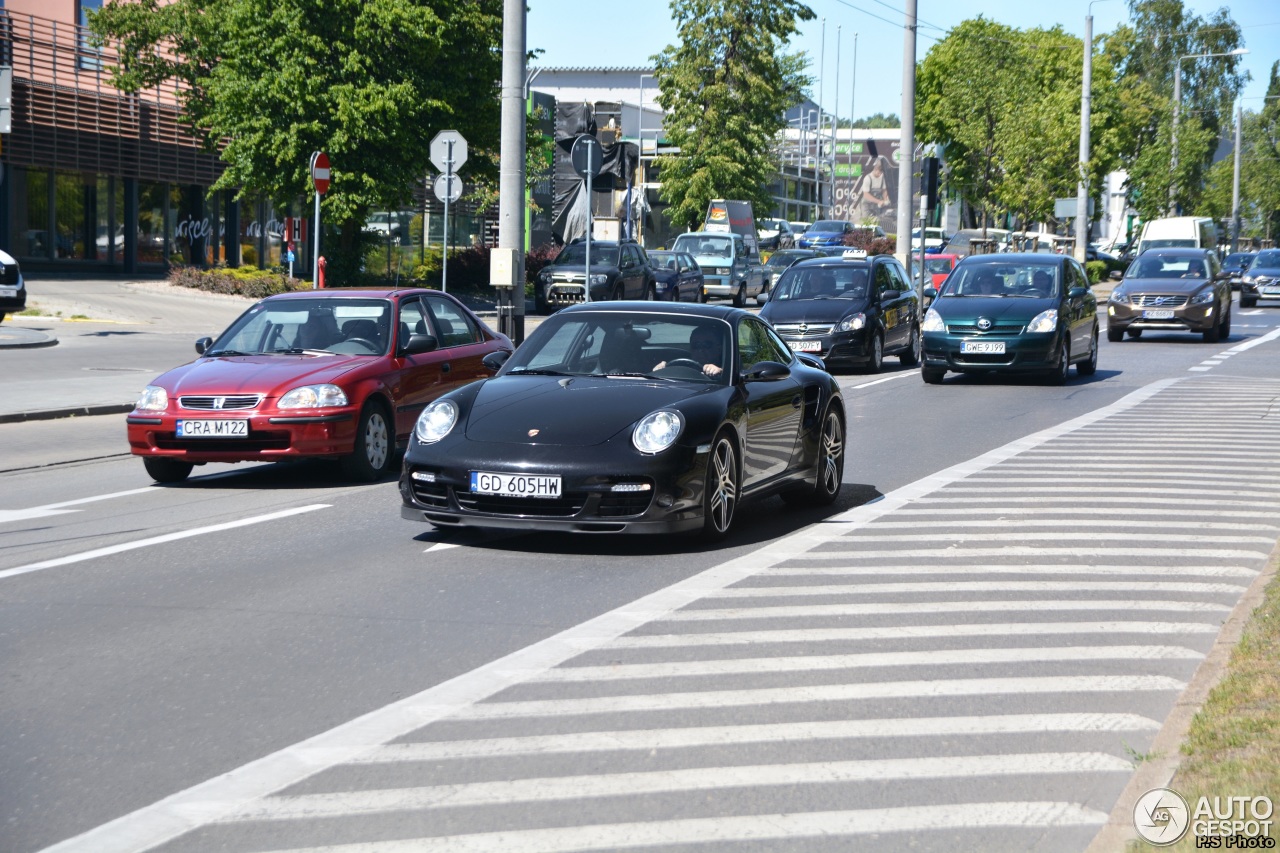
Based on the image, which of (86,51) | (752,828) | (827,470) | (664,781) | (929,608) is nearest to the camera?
(752,828)

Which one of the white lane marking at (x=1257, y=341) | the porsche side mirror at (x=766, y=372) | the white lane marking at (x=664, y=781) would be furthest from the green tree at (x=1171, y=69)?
the white lane marking at (x=664, y=781)

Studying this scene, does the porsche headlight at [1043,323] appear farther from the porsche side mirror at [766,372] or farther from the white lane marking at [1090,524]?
the porsche side mirror at [766,372]

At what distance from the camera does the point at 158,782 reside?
4.75 m

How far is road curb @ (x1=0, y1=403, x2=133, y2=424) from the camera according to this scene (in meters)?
15.9

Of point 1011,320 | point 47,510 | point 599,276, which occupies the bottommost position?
point 47,510

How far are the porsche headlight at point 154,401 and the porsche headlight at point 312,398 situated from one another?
82 centimetres

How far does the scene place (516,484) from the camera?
8.57 metres

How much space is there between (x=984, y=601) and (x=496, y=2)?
32.4 meters

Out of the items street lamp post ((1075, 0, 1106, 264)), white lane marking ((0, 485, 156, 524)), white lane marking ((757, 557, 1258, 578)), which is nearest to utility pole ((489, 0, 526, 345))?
white lane marking ((0, 485, 156, 524))

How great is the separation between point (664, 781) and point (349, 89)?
32.1 metres

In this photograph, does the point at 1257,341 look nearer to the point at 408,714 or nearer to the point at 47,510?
the point at 47,510

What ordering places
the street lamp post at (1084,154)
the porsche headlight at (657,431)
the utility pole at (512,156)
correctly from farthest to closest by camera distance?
the street lamp post at (1084,154) → the utility pole at (512,156) → the porsche headlight at (657,431)

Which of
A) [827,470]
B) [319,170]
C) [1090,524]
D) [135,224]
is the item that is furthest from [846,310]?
[135,224]

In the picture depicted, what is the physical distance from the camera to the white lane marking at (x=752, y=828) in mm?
4223
